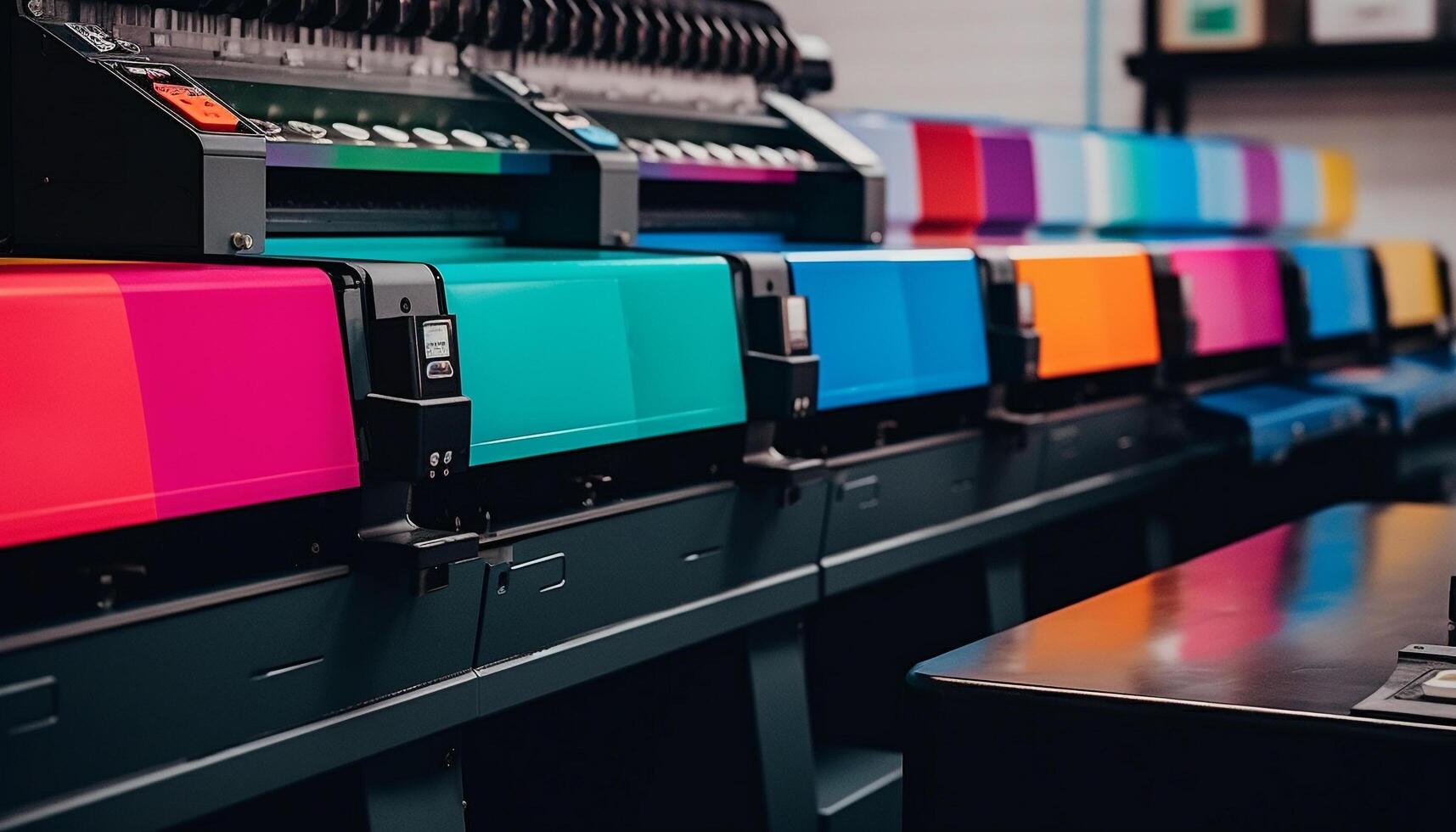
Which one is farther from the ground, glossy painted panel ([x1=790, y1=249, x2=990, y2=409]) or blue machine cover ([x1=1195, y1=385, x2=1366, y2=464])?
glossy painted panel ([x1=790, y1=249, x2=990, y2=409])

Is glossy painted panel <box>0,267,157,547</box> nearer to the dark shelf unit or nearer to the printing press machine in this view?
the printing press machine

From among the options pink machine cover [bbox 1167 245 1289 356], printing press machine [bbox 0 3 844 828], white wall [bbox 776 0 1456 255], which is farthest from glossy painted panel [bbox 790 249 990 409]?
white wall [bbox 776 0 1456 255]

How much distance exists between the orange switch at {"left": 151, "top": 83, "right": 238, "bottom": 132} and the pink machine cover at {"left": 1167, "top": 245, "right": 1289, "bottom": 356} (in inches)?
80.8

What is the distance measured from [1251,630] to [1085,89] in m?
4.11

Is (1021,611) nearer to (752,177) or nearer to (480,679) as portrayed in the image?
(752,177)

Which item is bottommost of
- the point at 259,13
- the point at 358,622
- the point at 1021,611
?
the point at 1021,611

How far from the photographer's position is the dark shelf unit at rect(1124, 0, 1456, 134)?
16.6 ft

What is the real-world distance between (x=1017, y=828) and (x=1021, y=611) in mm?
1520

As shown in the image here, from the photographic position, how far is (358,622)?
5.36ft

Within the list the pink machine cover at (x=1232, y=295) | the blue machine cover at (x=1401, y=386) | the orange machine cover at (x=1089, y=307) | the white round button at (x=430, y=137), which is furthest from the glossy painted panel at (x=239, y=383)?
the blue machine cover at (x=1401, y=386)

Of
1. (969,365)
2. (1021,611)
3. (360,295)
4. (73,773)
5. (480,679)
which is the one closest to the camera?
(73,773)

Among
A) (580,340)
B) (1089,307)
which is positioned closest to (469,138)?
(580,340)

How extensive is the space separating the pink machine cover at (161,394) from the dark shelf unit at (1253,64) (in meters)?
4.23

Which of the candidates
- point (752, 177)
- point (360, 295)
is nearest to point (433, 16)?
point (752, 177)
